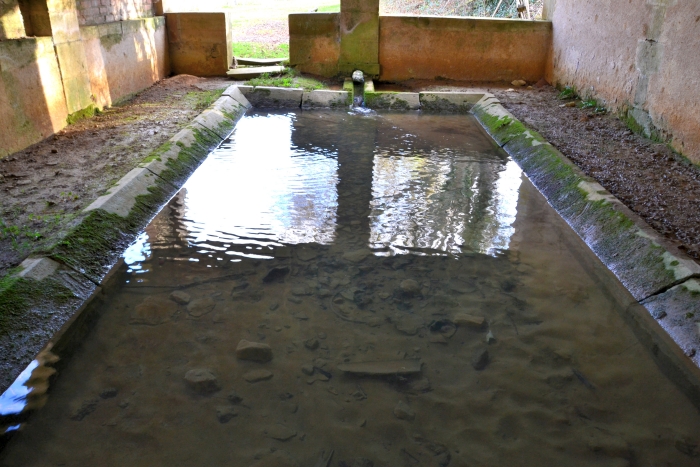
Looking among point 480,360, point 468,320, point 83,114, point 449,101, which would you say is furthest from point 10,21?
point 449,101

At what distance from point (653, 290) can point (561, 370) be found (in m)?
1.01

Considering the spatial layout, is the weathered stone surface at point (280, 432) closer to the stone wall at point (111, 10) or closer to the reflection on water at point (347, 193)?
the reflection on water at point (347, 193)

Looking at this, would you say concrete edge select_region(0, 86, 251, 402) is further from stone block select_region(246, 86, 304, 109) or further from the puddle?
stone block select_region(246, 86, 304, 109)

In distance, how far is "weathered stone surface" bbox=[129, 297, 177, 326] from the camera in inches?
126

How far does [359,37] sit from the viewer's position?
32.9 feet

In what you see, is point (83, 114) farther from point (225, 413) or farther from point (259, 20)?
point (259, 20)

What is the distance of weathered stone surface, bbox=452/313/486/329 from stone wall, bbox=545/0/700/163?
3.36 metres

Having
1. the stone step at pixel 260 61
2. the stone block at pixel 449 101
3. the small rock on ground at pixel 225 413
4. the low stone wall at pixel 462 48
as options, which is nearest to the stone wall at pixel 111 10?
the stone step at pixel 260 61

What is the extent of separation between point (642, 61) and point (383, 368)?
18.3ft

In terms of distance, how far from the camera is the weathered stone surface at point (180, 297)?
338 cm

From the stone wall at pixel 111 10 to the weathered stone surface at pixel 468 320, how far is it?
Answer: 6618mm

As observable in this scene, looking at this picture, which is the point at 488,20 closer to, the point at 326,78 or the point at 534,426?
the point at 326,78

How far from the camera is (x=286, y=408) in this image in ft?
8.30

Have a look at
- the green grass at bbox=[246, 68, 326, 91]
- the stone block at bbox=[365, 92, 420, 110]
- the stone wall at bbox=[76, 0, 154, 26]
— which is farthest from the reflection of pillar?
the stone wall at bbox=[76, 0, 154, 26]
